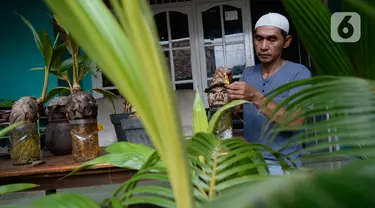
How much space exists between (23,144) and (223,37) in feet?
11.9

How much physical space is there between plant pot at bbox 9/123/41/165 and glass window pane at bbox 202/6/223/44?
3508 millimetres

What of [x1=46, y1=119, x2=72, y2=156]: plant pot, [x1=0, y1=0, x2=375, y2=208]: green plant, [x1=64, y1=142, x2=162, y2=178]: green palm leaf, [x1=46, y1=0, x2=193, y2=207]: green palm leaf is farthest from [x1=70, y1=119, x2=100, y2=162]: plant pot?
[x1=46, y1=0, x2=193, y2=207]: green palm leaf

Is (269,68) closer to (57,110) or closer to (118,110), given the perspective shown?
(57,110)

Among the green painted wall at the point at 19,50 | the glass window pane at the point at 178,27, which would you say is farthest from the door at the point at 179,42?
the green painted wall at the point at 19,50

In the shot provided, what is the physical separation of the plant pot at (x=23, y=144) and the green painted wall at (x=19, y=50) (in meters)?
3.41

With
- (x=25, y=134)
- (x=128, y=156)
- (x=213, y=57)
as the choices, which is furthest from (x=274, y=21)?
(x=213, y=57)

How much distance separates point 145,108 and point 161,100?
3 centimetres

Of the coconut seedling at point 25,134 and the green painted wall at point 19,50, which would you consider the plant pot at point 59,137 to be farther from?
the green painted wall at point 19,50

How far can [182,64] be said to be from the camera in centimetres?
500

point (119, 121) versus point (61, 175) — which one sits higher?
point (119, 121)

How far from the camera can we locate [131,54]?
40cm

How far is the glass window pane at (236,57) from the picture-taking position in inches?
196

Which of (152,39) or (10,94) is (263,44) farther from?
(10,94)

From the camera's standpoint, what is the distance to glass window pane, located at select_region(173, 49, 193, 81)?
16.4 ft
